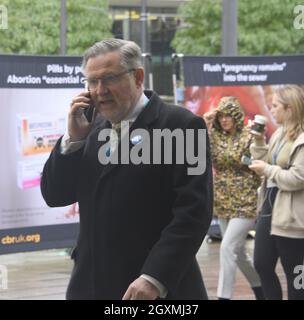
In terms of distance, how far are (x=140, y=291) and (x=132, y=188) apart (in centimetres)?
45

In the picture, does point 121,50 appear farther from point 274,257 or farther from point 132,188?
point 274,257

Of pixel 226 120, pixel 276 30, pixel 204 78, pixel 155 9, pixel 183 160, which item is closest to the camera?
pixel 183 160

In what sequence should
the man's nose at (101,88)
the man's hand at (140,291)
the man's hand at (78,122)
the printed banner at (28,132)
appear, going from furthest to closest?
the printed banner at (28,132), the man's hand at (78,122), the man's nose at (101,88), the man's hand at (140,291)

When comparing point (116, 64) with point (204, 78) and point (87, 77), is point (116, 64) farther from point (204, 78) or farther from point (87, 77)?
point (204, 78)

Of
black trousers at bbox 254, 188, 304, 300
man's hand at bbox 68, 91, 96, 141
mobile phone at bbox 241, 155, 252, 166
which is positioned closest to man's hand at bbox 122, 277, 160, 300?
man's hand at bbox 68, 91, 96, 141

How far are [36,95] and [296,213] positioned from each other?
14.4ft

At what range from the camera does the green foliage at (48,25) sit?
29.4 metres

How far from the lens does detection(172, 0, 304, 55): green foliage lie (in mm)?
33344

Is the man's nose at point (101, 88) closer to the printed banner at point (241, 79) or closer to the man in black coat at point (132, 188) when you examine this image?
the man in black coat at point (132, 188)

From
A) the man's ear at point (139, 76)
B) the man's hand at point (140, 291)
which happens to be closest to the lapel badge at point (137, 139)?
the man's ear at point (139, 76)

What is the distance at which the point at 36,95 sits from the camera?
36.4 ft

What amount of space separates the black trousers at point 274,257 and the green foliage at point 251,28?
25.5 m

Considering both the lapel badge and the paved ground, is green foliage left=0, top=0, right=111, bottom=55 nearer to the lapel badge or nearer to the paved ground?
the paved ground

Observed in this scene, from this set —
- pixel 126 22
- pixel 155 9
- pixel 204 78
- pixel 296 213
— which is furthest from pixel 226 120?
pixel 155 9
